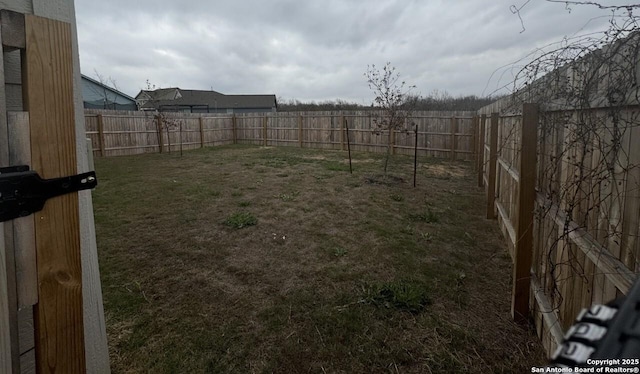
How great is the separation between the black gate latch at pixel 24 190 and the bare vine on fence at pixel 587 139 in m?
1.85

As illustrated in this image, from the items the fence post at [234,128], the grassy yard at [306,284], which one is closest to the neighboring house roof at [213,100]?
the fence post at [234,128]

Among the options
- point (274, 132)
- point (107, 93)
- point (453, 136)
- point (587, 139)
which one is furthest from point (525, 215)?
point (107, 93)

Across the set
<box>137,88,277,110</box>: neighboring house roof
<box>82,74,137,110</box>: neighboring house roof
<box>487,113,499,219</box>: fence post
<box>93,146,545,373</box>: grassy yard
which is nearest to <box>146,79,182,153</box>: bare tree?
<box>93,146,545,373</box>: grassy yard

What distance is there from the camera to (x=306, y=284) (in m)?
2.98

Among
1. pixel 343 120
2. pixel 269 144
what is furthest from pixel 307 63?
pixel 343 120

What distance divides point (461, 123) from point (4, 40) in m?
12.3

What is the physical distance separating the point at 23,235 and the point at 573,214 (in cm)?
233

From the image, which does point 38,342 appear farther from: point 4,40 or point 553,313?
point 553,313

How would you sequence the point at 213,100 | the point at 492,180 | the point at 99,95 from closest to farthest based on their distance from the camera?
the point at 492,180 < the point at 99,95 < the point at 213,100

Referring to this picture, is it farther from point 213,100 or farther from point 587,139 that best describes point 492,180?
point 213,100

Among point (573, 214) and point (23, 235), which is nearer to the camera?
point (23, 235)

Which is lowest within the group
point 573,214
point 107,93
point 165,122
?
point 573,214

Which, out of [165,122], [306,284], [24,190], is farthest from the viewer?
[165,122]

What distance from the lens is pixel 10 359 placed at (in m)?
0.79
